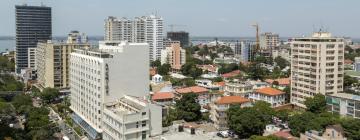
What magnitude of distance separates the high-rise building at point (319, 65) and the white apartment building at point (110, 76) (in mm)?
13089

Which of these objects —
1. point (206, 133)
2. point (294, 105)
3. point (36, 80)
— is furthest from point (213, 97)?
point (36, 80)

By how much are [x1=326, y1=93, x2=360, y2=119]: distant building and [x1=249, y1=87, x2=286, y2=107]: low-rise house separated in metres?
5.03

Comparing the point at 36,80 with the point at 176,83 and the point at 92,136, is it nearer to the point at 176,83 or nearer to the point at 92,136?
the point at 176,83

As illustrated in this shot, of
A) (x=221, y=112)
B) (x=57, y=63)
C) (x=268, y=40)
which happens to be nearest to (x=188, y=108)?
(x=221, y=112)

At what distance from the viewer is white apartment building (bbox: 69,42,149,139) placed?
22.5 metres

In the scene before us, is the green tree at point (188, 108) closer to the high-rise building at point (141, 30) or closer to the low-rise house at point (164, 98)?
the low-rise house at point (164, 98)

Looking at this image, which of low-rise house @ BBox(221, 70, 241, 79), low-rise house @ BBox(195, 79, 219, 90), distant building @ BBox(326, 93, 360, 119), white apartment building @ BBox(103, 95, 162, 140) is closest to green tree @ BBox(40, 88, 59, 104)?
low-rise house @ BBox(195, 79, 219, 90)

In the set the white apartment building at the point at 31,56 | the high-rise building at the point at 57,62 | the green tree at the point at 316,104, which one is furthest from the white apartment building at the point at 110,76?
the white apartment building at the point at 31,56

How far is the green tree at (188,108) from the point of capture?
26.6m

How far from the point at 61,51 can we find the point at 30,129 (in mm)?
16753

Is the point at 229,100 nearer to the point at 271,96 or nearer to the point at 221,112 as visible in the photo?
the point at 221,112

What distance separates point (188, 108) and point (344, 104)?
9.97 m

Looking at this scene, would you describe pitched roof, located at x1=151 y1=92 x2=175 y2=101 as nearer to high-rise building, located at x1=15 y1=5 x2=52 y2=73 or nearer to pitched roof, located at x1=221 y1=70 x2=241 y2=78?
pitched roof, located at x1=221 y1=70 x2=241 y2=78

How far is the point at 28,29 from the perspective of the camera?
55.7 m
